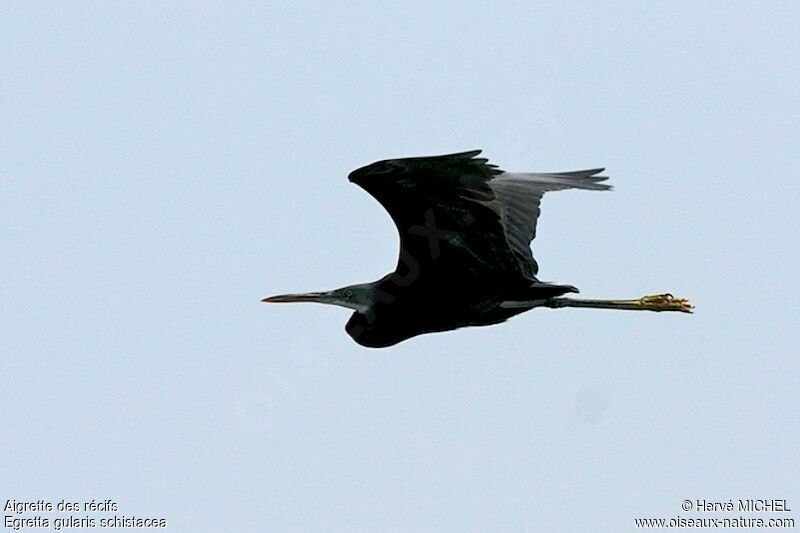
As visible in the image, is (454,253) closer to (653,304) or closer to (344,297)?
(344,297)

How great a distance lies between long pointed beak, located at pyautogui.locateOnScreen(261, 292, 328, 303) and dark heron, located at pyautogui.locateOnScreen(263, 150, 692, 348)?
0.01 metres

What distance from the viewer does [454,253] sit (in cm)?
1448

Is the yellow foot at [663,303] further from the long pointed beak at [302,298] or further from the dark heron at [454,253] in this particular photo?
the long pointed beak at [302,298]

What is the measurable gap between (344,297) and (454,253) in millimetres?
1904

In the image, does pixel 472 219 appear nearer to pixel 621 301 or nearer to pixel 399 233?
pixel 399 233

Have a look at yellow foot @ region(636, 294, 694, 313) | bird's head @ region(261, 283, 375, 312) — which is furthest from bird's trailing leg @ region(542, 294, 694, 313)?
bird's head @ region(261, 283, 375, 312)

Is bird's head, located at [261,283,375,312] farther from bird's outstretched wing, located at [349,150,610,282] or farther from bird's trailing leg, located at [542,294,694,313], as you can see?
bird's trailing leg, located at [542,294,694,313]

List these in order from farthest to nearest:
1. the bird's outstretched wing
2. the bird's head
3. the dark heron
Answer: the bird's head → the dark heron → the bird's outstretched wing

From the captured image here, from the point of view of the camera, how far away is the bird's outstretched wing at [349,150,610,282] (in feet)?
43.4

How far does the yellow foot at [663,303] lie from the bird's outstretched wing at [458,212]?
1.59 meters

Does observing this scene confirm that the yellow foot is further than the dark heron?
Yes

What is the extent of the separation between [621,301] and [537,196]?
1558 mm

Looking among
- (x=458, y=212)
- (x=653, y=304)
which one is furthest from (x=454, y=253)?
(x=653, y=304)

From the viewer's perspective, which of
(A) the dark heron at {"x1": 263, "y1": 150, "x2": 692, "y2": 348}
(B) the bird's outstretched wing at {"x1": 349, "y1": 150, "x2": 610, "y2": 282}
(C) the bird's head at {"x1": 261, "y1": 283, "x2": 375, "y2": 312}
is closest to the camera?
(B) the bird's outstretched wing at {"x1": 349, "y1": 150, "x2": 610, "y2": 282}
